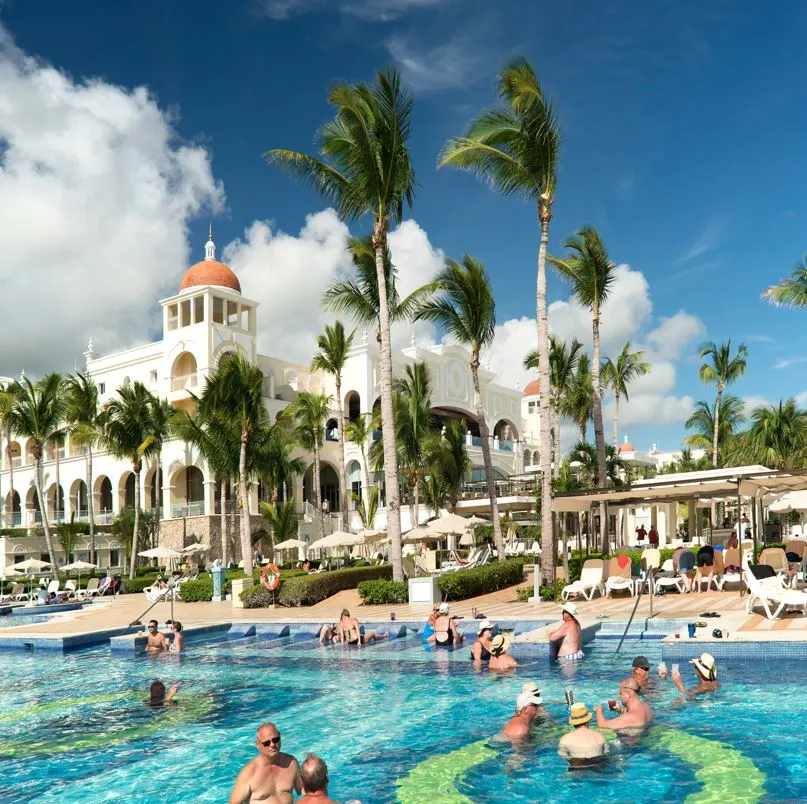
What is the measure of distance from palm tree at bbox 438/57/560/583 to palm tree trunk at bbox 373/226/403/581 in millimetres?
2676

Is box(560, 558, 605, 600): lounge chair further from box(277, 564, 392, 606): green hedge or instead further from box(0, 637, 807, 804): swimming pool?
box(277, 564, 392, 606): green hedge

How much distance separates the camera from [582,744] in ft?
24.7

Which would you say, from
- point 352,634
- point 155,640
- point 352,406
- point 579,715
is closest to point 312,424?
point 352,406

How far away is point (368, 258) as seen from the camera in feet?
72.7

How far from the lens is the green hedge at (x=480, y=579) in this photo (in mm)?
19734

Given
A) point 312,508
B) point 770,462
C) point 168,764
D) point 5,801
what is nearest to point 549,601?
point 168,764

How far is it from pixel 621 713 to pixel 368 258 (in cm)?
1552

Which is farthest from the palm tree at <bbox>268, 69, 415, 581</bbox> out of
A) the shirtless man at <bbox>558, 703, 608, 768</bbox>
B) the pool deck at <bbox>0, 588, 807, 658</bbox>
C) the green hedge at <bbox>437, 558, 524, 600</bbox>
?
the shirtless man at <bbox>558, 703, 608, 768</bbox>

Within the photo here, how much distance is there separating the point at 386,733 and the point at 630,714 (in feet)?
8.87

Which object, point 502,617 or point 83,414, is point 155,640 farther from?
point 83,414

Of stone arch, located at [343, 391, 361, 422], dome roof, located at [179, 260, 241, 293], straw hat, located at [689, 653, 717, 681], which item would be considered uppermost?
dome roof, located at [179, 260, 241, 293]

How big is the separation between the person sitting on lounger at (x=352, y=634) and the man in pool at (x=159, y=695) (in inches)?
174

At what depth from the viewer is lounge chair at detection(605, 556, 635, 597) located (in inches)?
711

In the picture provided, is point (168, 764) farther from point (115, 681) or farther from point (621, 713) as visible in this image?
point (115, 681)
